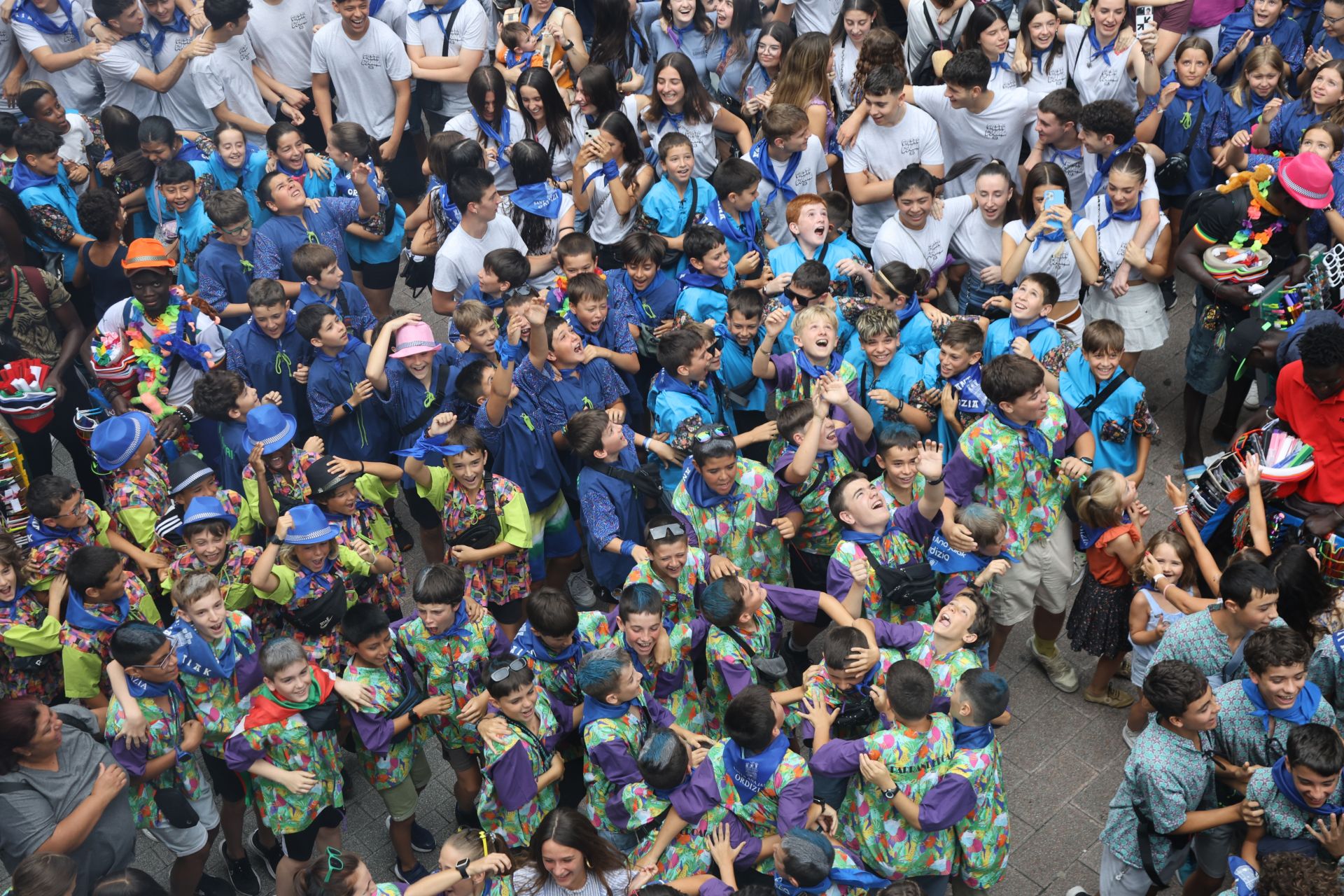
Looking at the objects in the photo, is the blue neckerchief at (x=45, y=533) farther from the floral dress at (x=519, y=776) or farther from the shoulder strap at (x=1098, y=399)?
the shoulder strap at (x=1098, y=399)

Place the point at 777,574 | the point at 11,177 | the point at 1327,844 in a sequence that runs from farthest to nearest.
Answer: the point at 11,177, the point at 777,574, the point at 1327,844

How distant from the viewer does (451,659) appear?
19.4 feet

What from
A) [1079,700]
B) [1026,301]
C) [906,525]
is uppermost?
[1026,301]

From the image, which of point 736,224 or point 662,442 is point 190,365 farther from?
point 736,224

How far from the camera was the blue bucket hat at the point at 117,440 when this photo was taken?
6.54 meters

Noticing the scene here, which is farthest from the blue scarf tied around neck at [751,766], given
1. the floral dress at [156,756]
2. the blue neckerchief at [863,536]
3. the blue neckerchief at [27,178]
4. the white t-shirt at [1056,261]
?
the blue neckerchief at [27,178]

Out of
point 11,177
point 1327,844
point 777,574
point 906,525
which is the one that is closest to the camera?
point 1327,844

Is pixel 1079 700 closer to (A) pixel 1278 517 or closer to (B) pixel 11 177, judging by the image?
(A) pixel 1278 517

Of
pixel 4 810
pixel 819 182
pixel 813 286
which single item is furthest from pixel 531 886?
pixel 819 182

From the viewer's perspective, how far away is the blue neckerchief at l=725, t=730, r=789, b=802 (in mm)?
5098

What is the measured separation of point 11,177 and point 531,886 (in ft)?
21.0

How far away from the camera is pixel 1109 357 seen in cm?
673

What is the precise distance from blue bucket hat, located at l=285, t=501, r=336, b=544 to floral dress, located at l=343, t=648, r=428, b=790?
2.20 ft

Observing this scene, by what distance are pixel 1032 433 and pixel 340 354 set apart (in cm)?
387
